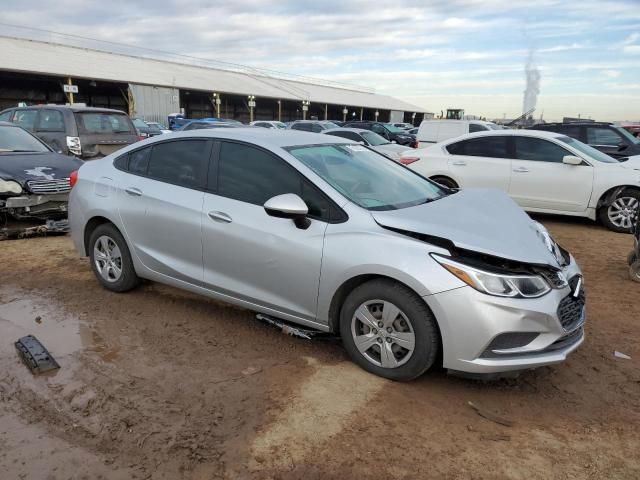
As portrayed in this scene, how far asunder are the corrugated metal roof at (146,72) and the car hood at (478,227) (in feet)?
104

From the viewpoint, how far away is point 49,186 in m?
6.83

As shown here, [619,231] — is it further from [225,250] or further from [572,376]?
[225,250]

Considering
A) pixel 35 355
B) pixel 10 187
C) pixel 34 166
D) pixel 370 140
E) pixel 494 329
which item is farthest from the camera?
pixel 370 140

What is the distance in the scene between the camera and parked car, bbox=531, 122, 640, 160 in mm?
11289

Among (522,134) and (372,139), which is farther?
(372,139)

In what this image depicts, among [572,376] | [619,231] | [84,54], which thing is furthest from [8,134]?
[84,54]

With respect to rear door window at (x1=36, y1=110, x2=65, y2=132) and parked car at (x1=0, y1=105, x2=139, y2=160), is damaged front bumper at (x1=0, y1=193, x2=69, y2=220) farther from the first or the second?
rear door window at (x1=36, y1=110, x2=65, y2=132)

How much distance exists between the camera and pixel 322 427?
2830mm

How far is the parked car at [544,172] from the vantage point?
307 inches

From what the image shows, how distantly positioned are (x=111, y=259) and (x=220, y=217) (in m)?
1.60

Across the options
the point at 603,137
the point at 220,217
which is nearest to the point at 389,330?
the point at 220,217

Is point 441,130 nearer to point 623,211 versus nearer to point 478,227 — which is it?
point 623,211

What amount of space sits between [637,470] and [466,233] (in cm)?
154

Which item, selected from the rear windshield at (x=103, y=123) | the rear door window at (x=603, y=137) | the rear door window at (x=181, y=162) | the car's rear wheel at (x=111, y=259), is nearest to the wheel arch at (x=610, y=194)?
the rear door window at (x=603, y=137)
